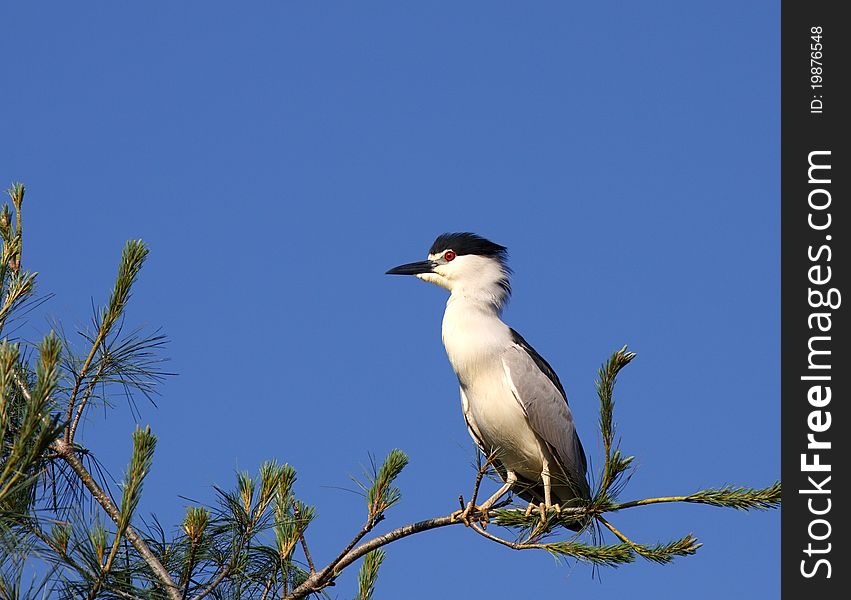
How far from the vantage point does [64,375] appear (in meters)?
4.14

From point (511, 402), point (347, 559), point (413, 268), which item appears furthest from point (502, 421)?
point (347, 559)

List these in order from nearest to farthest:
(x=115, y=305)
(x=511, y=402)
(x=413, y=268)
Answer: (x=115, y=305) → (x=511, y=402) → (x=413, y=268)

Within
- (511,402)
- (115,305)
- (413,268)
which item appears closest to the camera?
(115,305)

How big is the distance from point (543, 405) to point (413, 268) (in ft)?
5.74

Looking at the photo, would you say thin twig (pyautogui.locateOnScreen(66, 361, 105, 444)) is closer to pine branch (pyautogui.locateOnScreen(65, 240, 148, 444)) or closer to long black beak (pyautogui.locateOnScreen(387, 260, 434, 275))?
pine branch (pyautogui.locateOnScreen(65, 240, 148, 444))

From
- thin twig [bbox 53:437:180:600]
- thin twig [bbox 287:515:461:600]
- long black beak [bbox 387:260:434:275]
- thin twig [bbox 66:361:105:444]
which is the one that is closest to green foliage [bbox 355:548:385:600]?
thin twig [bbox 287:515:461:600]

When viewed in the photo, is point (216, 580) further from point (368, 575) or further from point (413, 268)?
point (413, 268)

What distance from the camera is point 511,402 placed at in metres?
6.63
